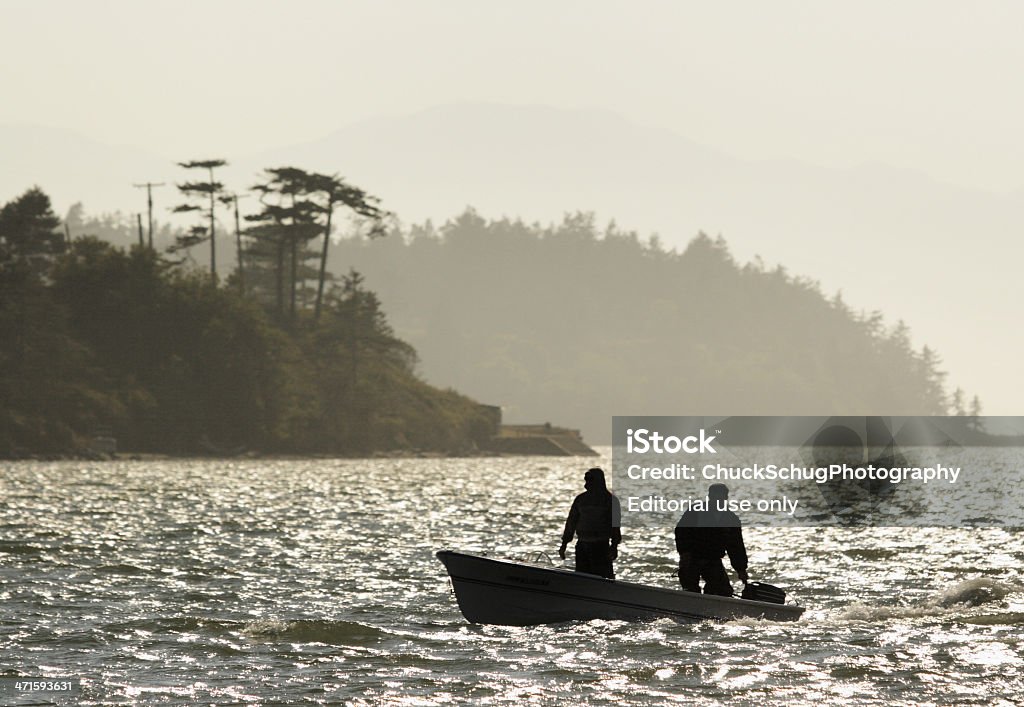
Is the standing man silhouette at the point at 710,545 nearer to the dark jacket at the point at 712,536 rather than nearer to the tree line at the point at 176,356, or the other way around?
the dark jacket at the point at 712,536

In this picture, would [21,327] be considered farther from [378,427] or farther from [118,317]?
[378,427]

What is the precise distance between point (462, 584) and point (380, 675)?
13.7 ft

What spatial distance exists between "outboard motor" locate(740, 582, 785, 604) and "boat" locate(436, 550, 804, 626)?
2.60 ft

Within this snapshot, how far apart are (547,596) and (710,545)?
281cm

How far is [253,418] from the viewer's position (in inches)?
5281

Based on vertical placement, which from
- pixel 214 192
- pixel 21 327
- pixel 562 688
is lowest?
pixel 562 688

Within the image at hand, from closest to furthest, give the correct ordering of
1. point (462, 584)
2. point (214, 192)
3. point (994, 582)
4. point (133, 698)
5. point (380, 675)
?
1. point (133, 698)
2. point (380, 675)
3. point (462, 584)
4. point (994, 582)
5. point (214, 192)

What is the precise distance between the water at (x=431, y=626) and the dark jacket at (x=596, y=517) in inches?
52.6

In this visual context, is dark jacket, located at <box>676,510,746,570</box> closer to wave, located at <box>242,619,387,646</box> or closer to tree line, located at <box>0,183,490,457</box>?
wave, located at <box>242,619,387,646</box>

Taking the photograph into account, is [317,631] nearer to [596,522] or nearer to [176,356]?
[596,522]

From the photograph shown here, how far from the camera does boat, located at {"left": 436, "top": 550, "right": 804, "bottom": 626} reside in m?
22.5

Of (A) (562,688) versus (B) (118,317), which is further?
(B) (118,317)

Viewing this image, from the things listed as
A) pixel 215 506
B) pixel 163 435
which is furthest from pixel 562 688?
pixel 163 435

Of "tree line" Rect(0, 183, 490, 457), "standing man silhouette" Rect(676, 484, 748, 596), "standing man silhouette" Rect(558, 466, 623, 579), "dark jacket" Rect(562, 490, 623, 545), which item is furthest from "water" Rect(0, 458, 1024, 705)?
"tree line" Rect(0, 183, 490, 457)
